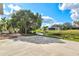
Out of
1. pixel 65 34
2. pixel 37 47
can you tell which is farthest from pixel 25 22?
pixel 65 34

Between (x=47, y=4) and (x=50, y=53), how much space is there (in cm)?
63

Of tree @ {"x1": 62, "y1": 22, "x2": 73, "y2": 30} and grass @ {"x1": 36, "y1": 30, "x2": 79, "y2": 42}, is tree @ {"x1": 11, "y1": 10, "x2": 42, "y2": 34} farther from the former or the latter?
tree @ {"x1": 62, "y1": 22, "x2": 73, "y2": 30}

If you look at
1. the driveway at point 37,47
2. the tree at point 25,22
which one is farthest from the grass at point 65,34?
the tree at point 25,22

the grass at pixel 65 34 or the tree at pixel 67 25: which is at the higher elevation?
the tree at pixel 67 25

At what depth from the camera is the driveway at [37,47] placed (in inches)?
102

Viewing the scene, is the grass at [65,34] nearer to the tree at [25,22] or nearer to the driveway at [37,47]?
the driveway at [37,47]

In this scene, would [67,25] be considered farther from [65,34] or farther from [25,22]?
[25,22]

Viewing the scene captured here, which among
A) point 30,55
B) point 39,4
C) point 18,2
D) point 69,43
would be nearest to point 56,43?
point 69,43

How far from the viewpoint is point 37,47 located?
2.64 metres

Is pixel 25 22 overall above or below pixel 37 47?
above

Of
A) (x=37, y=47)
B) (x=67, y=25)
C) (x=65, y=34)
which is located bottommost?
(x=37, y=47)

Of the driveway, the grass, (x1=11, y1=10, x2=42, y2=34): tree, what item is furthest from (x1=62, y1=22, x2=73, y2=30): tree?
(x1=11, y1=10, x2=42, y2=34): tree

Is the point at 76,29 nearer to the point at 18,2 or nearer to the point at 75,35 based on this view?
the point at 75,35

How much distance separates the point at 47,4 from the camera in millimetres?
2641
